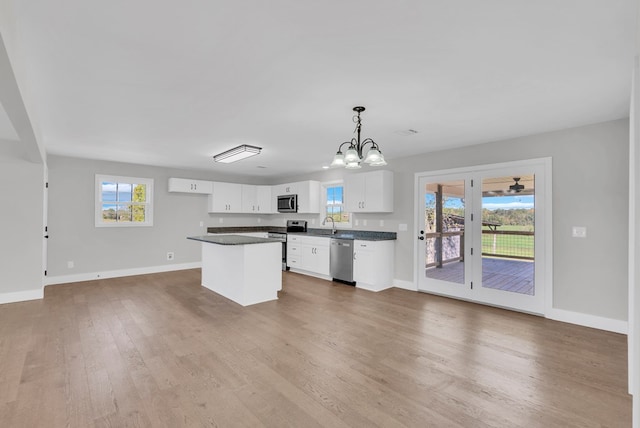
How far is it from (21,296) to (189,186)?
3.32 meters

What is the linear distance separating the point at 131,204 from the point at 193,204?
50.1 inches

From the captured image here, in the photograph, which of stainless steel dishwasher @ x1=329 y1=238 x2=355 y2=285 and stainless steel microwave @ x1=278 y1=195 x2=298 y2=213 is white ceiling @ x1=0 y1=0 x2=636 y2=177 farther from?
stainless steel microwave @ x1=278 y1=195 x2=298 y2=213

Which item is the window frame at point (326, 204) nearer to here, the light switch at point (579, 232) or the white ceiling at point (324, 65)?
the white ceiling at point (324, 65)

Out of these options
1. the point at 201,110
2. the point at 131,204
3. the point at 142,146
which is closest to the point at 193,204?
the point at 131,204

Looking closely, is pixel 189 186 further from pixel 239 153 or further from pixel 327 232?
pixel 327 232

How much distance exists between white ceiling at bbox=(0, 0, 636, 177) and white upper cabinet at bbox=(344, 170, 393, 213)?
5.18 feet

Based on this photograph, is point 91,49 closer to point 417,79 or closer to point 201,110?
point 201,110

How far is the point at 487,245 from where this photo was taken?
14.4 ft

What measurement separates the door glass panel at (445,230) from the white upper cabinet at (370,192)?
684mm

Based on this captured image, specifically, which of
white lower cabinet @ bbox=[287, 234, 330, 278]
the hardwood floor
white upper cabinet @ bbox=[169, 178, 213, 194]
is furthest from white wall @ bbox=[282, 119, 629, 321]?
white upper cabinet @ bbox=[169, 178, 213, 194]

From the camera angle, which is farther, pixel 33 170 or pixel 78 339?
pixel 33 170

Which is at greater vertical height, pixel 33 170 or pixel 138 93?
pixel 138 93

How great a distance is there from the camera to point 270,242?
15.1 ft

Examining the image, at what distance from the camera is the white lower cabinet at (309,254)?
611 cm
